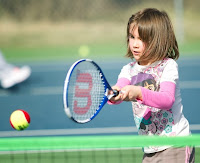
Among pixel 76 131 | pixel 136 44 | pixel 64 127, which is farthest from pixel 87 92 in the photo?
pixel 64 127

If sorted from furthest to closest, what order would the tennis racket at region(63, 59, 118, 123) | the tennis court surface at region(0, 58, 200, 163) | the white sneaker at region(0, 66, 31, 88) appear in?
the white sneaker at region(0, 66, 31, 88), the tennis racket at region(63, 59, 118, 123), the tennis court surface at region(0, 58, 200, 163)

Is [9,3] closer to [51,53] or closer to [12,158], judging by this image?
[51,53]

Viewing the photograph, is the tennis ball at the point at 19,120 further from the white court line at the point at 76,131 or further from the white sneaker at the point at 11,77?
the white sneaker at the point at 11,77

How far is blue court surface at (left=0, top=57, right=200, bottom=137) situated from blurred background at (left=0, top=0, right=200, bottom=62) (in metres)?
3.65

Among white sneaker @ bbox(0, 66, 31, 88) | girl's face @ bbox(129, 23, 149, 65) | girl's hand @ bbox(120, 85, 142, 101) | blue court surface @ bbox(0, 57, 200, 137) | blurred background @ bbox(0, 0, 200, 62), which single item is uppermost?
blurred background @ bbox(0, 0, 200, 62)

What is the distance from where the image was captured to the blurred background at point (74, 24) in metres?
15.1

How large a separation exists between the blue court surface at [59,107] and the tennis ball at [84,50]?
1848 mm

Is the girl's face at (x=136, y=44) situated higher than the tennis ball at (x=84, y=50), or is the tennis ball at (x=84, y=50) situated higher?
the tennis ball at (x=84, y=50)

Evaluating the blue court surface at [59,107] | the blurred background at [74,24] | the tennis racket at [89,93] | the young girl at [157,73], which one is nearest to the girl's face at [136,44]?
the young girl at [157,73]

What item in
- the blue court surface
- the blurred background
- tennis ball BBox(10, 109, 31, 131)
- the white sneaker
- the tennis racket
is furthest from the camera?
the blurred background

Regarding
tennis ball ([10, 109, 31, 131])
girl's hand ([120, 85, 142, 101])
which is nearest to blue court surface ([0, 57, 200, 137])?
tennis ball ([10, 109, 31, 131])

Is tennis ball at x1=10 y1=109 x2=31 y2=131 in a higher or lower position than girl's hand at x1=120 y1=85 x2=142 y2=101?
lower

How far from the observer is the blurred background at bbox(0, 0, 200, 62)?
1509 centimetres

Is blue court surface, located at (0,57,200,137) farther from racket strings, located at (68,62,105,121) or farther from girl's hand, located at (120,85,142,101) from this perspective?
girl's hand, located at (120,85,142,101)
